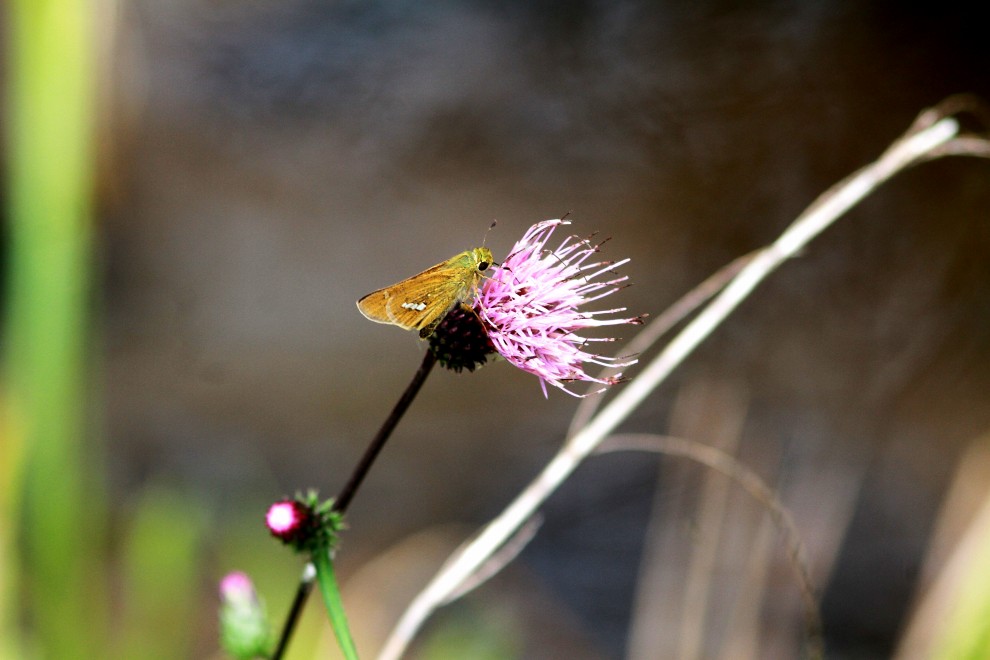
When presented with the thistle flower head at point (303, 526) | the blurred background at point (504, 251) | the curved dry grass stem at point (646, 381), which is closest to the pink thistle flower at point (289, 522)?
the thistle flower head at point (303, 526)

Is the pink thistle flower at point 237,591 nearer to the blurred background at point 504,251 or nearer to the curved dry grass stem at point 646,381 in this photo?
the curved dry grass stem at point 646,381

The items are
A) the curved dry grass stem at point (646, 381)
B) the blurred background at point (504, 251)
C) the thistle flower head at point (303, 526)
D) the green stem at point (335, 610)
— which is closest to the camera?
the green stem at point (335, 610)

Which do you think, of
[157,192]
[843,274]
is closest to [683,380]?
[843,274]

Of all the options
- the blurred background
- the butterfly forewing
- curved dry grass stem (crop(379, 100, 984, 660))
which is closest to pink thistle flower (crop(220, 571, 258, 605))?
curved dry grass stem (crop(379, 100, 984, 660))

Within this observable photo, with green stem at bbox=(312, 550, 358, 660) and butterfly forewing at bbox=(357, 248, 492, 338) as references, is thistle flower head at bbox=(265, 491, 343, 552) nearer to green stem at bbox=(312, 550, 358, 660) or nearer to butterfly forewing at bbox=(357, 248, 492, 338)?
green stem at bbox=(312, 550, 358, 660)

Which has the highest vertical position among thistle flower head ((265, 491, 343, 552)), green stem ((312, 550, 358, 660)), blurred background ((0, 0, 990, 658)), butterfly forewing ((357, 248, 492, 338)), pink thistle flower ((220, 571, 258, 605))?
blurred background ((0, 0, 990, 658))
